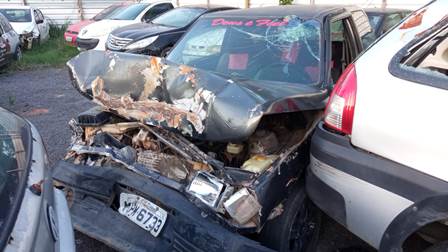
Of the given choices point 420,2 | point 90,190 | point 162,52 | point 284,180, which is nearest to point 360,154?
point 284,180

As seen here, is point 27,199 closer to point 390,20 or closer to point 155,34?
point 390,20

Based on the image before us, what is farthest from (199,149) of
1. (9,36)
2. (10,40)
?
(9,36)

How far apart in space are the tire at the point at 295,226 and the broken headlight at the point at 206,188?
0.41m

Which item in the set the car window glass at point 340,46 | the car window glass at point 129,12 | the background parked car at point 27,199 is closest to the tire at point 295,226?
the background parked car at point 27,199

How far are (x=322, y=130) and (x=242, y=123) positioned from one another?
469 millimetres

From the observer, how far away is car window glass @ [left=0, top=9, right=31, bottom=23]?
13.4 meters

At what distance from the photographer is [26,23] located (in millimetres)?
Answer: 13258

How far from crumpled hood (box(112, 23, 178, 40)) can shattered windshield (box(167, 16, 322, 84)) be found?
5.07 meters

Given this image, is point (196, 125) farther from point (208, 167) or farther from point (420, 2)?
point (420, 2)

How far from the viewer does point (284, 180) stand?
257 cm

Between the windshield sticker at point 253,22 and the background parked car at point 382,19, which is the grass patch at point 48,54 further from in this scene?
the windshield sticker at point 253,22

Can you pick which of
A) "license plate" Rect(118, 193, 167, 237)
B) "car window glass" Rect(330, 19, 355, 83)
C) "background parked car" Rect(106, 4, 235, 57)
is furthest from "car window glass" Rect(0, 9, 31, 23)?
"license plate" Rect(118, 193, 167, 237)

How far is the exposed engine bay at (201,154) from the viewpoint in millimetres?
2377

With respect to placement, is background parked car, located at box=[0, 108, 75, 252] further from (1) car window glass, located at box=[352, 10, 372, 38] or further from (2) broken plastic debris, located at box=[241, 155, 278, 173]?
(1) car window glass, located at box=[352, 10, 372, 38]
